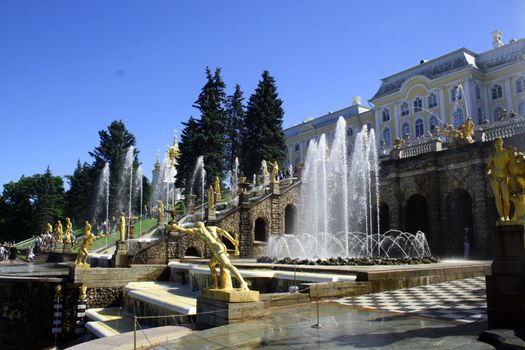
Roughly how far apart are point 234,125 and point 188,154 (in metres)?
12.6

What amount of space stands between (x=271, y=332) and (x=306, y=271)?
20.1 ft

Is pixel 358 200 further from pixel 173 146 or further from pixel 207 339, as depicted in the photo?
pixel 173 146

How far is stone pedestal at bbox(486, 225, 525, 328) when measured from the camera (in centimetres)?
652

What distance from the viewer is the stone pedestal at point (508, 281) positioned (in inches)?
257

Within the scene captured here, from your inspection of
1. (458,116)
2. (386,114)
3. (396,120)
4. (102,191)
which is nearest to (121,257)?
(102,191)

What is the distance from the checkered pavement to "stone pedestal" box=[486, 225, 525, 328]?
2.66ft

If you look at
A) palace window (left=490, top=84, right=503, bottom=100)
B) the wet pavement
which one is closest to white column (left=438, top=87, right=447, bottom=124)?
palace window (left=490, top=84, right=503, bottom=100)

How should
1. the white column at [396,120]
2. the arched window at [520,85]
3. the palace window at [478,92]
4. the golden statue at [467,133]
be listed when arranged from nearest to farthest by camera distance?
the golden statue at [467,133], the arched window at [520,85], the palace window at [478,92], the white column at [396,120]

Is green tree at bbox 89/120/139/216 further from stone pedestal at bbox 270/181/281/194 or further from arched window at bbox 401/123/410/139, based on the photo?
arched window at bbox 401/123/410/139

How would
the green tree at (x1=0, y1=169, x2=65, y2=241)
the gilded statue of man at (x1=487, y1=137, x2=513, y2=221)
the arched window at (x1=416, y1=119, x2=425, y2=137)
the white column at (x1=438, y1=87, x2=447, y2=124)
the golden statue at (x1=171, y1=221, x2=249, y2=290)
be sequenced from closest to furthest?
the gilded statue of man at (x1=487, y1=137, x2=513, y2=221), the golden statue at (x1=171, y1=221, x2=249, y2=290), the white column at (x1=438, y1=87, x2=447, y2=124), the arched window at (x1=416, y1=119, x2=425, y2=137), the green tree at (x1=0, y1=169, x2=65, y2=241)

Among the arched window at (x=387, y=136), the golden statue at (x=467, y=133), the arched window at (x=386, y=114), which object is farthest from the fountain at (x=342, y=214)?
the arched window at (x=386, y=114)

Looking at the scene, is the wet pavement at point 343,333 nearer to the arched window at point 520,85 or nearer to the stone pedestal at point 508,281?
the stone pedestal at point 508,281

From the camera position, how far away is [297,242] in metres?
26.8

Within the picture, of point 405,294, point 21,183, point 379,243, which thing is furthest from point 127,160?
point 405,294
